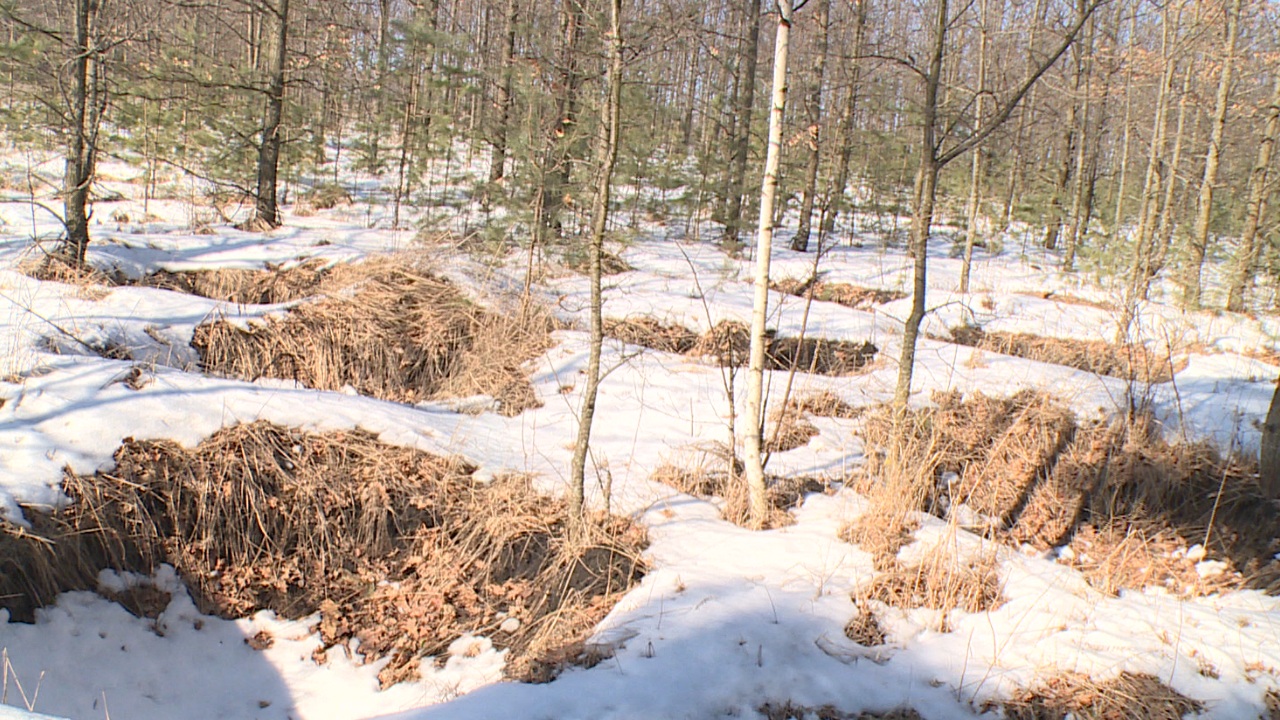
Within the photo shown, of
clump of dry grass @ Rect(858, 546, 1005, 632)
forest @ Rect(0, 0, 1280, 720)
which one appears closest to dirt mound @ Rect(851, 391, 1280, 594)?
forest @ Rect(0, 0, 1280, 720)

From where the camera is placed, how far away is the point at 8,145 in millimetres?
16734

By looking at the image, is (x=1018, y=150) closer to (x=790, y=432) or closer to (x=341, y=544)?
(x=790, y=432)

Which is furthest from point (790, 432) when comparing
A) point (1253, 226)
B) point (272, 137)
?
point (1253, 226)

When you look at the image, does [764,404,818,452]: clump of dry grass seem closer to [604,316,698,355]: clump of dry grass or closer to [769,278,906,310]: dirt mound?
[604,316,698,355]: clump of dry grass

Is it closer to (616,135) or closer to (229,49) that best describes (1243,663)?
(616,135)

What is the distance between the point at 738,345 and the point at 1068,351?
3836 millimetres

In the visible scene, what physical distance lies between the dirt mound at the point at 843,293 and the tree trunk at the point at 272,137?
7.51m

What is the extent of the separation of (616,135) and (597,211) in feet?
1.36

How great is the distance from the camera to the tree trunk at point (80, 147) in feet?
21.8

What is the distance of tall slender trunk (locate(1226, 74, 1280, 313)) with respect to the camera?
1170 centimetres

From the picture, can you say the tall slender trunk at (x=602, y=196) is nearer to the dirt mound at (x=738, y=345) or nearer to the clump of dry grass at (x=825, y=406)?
the clump of dry grass at (x=825, y=406)

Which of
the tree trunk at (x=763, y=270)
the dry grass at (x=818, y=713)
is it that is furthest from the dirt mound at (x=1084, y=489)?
the dry grass at (x=818, y=713)

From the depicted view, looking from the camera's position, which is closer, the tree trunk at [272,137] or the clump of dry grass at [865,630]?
the clump of dry grass at [865,630]

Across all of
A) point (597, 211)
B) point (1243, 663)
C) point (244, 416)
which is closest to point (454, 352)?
point (244, 416)
